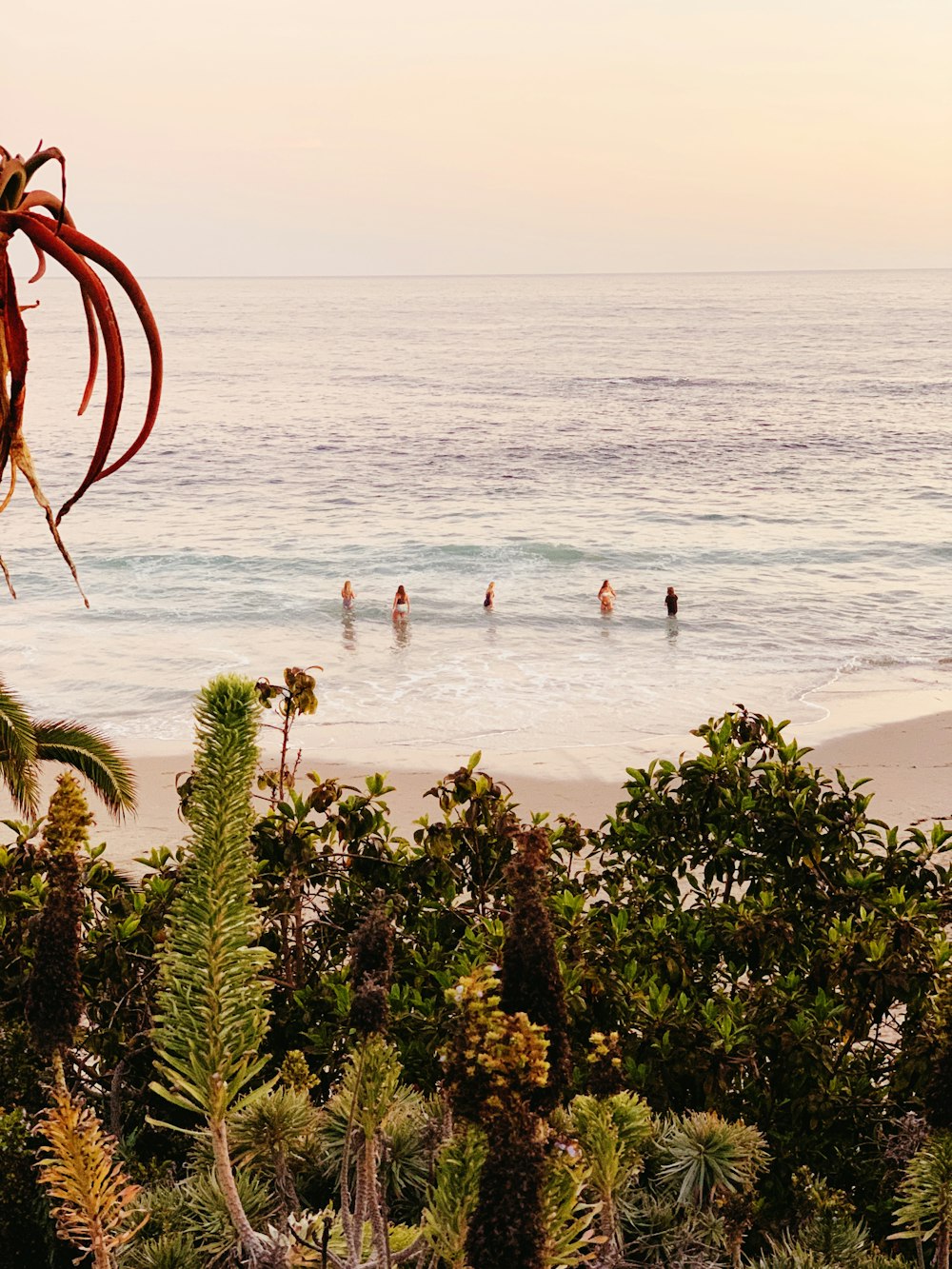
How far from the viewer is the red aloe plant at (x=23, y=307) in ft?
4.51

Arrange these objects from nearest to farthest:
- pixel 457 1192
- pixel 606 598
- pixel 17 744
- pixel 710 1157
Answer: pixel 457 1192 < pixel 710 1157 < pixel 17 744 < pixel 606 598

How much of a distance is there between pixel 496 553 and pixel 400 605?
8.89m

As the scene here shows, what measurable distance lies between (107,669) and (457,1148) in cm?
2503

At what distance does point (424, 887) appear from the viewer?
530cm

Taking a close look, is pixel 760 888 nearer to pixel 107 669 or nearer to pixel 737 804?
→ pixel 737 804

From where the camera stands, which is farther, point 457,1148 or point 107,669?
point 107,669

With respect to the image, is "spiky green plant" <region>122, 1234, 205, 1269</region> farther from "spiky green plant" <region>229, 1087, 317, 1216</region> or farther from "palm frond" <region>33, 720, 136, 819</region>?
"palm frond" <region>33, 720, 136, 819</region>

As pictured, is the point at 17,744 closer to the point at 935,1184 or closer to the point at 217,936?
the point at 935,1184

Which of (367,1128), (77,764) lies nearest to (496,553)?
(77,764)

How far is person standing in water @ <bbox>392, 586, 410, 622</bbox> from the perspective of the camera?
30.2m

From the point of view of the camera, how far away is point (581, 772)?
19062 mm

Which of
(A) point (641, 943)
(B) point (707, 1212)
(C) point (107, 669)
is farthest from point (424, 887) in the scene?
(C) point (107, 669)

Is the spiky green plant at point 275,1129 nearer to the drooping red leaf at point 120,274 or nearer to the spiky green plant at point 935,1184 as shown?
the spiky green plant at point 935,1184

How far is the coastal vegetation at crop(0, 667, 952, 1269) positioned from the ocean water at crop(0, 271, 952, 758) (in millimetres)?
15158
